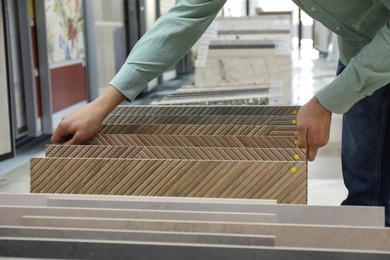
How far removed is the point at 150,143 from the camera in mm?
1261

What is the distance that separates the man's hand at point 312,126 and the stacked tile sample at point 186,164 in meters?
0.04

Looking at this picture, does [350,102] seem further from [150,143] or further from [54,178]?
[54,178]

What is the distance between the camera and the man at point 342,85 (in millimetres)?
1244

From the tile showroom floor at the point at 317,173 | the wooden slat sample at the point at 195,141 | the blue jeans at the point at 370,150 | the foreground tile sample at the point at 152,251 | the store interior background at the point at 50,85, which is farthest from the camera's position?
the store interior background at the point at 50,85

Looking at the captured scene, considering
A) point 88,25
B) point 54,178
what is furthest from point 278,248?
point 88,25

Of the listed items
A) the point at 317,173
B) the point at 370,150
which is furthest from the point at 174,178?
the point at 317,173

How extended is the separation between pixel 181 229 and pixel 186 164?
299 millimetres

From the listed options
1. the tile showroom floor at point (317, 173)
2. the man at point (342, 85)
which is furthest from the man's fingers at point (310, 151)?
the tile showroom floor at point (317, 173)

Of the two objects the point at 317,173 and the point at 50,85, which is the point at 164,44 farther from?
the point at 50,85

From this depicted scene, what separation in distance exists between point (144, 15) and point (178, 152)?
9896mm

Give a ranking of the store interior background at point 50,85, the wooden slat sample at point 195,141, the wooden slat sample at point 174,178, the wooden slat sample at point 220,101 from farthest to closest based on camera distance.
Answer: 1. the store interior background at point 50,85
2. the wooden slat sample at point 220,101
3. the wooden slat sample at point 195,141
4. the wooden slat sample at point 174,178

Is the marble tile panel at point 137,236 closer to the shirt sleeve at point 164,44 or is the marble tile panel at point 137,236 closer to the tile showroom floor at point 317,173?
the shirt sleeve at point 164,44

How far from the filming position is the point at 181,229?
0.79m

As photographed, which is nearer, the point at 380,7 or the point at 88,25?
the point at 380,7
